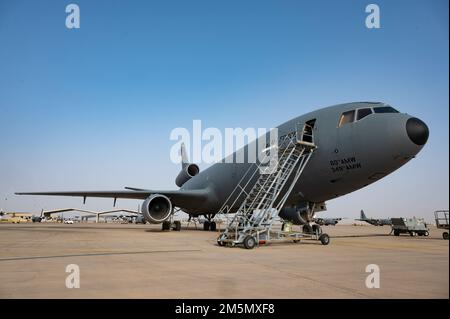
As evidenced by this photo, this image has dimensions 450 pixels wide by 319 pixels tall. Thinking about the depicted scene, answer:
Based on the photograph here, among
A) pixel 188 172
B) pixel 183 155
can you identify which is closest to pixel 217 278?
pixel 188 172

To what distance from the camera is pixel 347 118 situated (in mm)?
13078

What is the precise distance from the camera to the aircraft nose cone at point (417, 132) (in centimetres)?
1126

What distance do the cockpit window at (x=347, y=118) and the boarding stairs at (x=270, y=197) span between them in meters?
1.41

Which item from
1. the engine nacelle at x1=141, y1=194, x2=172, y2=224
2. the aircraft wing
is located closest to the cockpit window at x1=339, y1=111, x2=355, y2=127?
the engine nacelle at x1=141, y1=194, x2=172, y2=224

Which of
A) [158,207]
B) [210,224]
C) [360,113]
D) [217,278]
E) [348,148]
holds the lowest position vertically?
[210,224]

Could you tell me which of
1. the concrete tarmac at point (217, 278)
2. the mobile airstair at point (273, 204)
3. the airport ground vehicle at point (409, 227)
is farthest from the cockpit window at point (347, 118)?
the airport ground vehicle at point (409, 227)

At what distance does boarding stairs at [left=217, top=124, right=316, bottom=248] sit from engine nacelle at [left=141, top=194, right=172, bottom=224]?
27.3 feet

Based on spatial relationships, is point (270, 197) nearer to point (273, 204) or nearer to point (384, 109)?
point (273, 204)

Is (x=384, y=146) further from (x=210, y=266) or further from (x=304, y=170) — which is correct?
(x=210, y=266)

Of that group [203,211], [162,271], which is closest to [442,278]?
[162,271]

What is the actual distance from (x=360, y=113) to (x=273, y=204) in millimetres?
4947

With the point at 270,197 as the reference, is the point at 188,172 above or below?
above

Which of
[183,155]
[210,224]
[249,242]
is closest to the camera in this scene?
[249,242]

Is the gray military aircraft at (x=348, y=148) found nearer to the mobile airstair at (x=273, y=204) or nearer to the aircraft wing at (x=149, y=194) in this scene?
the mobile airstair at (x=273, y=204)
